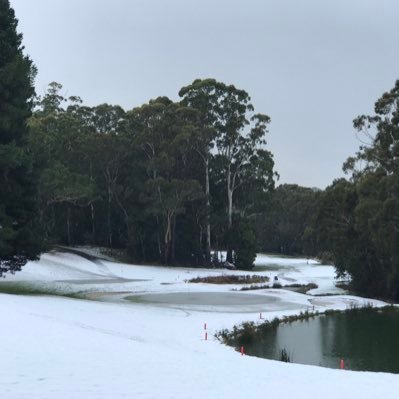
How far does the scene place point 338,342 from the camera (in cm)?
2202

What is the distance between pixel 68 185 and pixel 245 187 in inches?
896

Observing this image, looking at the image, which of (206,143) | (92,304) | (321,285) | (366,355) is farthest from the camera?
(206,143)

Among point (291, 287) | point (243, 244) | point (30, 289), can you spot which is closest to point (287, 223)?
point (243, 244)

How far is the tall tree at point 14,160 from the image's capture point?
26203mm

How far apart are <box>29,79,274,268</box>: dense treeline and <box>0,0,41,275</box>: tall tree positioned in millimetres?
26289

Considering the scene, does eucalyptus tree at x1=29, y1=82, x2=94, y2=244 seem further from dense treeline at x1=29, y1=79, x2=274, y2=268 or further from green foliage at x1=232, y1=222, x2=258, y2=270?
green foliage at x1=232, y1=222, x2=258, y2=270

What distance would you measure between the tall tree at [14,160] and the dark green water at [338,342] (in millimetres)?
13977

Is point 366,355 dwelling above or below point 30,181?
below

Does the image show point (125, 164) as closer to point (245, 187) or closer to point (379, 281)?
point (245, 187)

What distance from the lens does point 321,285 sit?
152ft

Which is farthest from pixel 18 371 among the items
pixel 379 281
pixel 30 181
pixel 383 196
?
pixel 379 281

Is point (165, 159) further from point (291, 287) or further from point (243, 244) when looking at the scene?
point (291, 287)

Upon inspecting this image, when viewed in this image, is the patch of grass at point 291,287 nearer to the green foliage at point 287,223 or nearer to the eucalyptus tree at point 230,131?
the eucalyptus tree at point 230,131

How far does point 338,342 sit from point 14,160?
17561 millimetres
